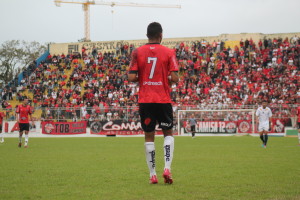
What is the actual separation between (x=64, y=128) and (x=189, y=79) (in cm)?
1363

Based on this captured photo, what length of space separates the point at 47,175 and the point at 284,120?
1153 inches

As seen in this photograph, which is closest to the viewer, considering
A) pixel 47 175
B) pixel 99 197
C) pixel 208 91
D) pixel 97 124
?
pixel 99 197

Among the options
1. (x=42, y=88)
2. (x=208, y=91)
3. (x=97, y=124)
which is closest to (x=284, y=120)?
(x=208, y=91)

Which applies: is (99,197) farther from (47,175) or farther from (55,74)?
(55,74)

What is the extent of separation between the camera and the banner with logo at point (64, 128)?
3844 centimetres

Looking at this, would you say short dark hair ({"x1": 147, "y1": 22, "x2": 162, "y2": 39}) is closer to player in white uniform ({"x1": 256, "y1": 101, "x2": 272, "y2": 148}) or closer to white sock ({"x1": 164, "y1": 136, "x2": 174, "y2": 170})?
white sock ({"x1": 164, "y1": 136, "x2": 174, "y2": 170})

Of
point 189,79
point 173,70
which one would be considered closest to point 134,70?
point 173,70

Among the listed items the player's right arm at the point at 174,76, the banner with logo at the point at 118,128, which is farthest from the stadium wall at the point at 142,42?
the player's right arm at the point at 174,76

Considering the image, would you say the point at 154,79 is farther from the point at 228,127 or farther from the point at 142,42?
the point at 142,42

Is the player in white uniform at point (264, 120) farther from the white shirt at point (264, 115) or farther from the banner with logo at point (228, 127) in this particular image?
the banner with logo at point (228, 127)

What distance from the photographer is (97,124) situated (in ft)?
126

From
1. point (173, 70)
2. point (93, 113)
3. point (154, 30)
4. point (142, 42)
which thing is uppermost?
point (142, 42)

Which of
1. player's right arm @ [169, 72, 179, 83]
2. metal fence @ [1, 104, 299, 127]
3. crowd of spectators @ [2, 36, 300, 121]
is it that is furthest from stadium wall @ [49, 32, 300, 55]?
player's right arm @ [169, 72, 179, 83]

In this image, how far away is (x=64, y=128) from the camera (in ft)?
127
